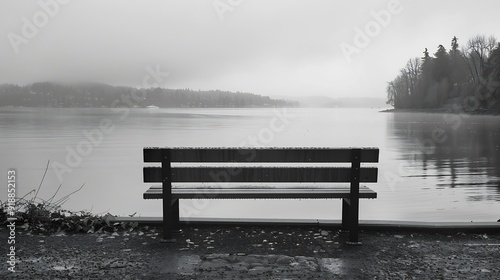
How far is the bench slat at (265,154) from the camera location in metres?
4.98

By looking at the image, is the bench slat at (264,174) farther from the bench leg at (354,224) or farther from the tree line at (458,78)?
the tree line at (458,78)

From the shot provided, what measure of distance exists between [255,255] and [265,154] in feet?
3.67

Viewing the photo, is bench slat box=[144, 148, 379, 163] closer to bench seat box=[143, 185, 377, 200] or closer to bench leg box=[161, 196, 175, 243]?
bench seat box=[143, 185, 377, 200]

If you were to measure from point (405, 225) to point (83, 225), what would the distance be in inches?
162

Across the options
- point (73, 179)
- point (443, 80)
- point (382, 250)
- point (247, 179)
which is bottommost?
point (73, 179)

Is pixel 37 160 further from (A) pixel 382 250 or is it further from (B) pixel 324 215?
(A) pixel 382 250

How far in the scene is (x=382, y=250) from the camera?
4.92m

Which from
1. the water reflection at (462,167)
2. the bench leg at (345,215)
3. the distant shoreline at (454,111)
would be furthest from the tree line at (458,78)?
the bench leg at (345,215)

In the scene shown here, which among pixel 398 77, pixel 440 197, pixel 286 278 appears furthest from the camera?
pixel 398 77

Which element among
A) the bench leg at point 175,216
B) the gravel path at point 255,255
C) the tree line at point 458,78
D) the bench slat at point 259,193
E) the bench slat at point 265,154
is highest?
the tree line at point 458,78

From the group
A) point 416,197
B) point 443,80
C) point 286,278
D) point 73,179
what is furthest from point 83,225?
point 443,80

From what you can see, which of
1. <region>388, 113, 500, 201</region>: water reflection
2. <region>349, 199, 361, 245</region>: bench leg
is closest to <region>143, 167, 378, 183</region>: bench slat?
<region>349, 199, 361, 245</region>: bench leg

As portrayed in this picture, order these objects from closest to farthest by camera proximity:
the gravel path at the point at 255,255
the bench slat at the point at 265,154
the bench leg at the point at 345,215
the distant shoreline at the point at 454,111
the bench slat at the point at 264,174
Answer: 1. the gravel path at the point at 255,255
2. the bench slat at the point at 265,154
3. the bench slat at the point at 264,174
4. the bench leg at the point at 345,215
5. the distant shoreline at the point at 454,111

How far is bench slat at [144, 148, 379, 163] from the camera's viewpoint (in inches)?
196
